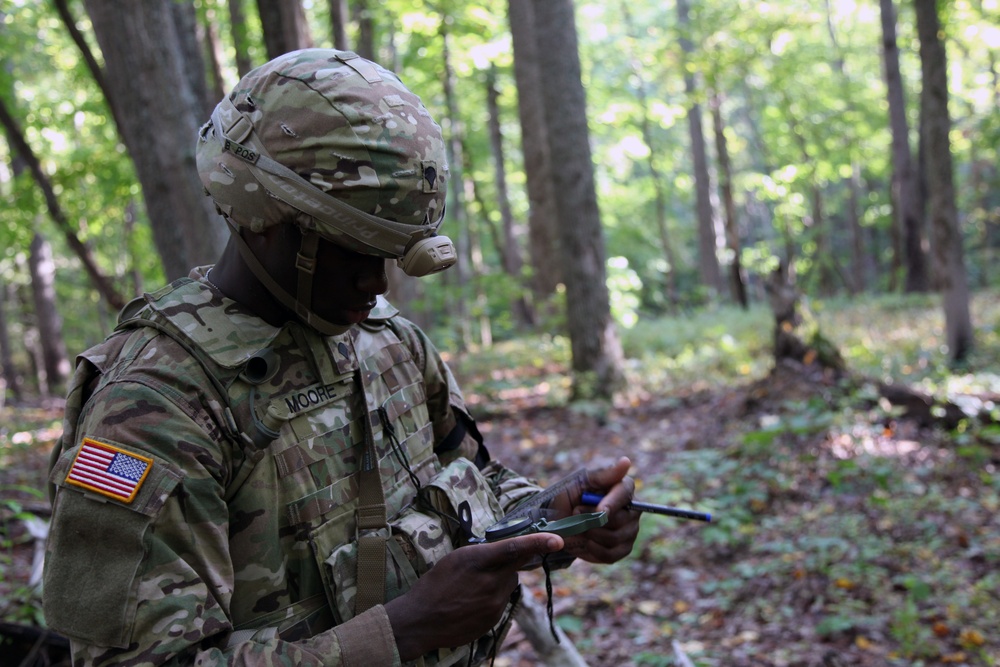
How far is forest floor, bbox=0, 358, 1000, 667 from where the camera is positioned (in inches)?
156

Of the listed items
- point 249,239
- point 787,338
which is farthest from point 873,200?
point 249,239

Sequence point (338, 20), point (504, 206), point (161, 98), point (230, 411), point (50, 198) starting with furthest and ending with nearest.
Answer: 1. point (504, 206)
2. point (50, 198)
3. point (338, 20)
4. point (161, 98)
5. point (230, 411)

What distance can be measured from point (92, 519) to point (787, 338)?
7.23 meters

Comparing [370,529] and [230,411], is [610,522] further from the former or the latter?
[230,411]

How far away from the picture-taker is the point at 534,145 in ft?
39.6

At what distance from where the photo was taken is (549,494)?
2174 millimetres

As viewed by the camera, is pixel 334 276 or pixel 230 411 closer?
pixel 230 411

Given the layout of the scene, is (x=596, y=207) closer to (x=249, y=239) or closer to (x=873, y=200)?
(x=249, y=239)

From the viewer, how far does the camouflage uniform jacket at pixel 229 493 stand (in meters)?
1.33

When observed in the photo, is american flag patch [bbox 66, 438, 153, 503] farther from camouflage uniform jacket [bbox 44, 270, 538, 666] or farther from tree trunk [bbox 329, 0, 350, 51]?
tree trunk [bbox 329, 0, 350, 51]

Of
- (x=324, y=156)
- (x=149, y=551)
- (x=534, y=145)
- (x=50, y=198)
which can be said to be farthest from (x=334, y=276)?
(x=534, y=145)

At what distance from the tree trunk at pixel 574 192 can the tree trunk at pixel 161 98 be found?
14.6 ft

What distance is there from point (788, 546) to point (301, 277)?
13.6 feet

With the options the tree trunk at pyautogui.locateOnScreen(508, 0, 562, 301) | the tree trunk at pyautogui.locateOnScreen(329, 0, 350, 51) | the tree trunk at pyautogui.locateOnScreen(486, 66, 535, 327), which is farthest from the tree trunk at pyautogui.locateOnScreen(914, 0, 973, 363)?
the tree trunk at pyautogui.locateOnScreen(486, 66, 535, 327)
